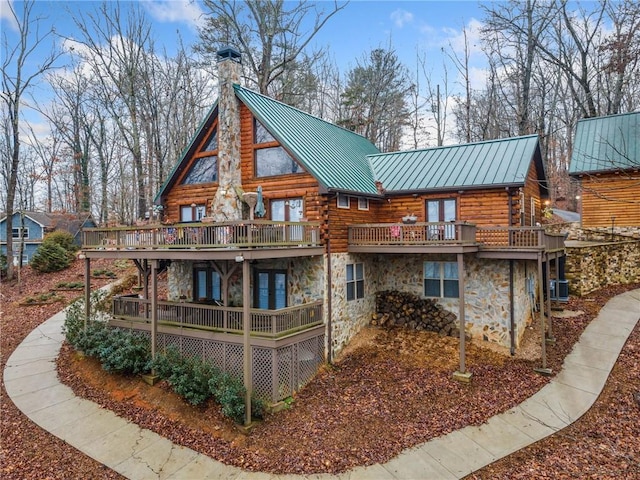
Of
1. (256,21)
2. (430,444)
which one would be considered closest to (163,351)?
(430,444)

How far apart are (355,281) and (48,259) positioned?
2083 centimetres

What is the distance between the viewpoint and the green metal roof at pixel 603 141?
69.1 feet

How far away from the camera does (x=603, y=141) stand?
70.5ft

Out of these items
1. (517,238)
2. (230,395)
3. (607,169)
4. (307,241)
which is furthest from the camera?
(607,169)

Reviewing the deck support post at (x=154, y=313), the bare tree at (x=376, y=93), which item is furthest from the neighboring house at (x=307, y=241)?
the bare tree at (x=376, y=93)

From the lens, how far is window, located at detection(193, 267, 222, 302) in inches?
617

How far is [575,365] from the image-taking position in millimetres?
11961

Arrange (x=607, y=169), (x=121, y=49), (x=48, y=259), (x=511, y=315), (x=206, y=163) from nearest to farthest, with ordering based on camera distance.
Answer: (x=511, y=315)
(x=206, y=163)
(x=607, y=169)
(x=48, y=259)
(x=121, y=49)

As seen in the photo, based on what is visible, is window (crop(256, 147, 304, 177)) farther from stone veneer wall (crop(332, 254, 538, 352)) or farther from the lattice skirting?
the lattice skirting

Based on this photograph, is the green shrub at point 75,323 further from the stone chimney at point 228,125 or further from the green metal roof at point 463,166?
the green metal roof at point 463,166

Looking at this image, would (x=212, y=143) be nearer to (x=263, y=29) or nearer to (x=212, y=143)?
(x=212, y=143)

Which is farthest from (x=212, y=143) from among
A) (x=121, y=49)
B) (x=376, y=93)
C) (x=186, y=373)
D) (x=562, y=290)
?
(x=376, y=93)

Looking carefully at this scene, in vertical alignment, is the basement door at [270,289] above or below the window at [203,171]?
below

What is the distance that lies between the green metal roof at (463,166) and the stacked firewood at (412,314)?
4.44 m
